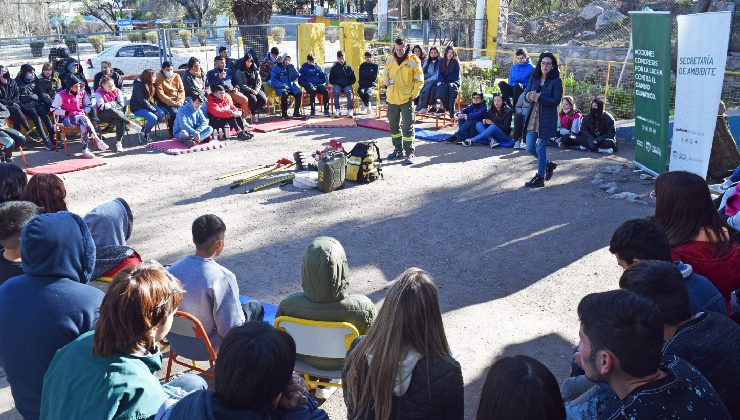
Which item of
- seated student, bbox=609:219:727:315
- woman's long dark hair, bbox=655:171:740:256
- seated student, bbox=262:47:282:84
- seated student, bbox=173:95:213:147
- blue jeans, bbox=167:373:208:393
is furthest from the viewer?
seated student, bbox=262:47:282:84

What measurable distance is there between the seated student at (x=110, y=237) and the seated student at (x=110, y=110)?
7047mm

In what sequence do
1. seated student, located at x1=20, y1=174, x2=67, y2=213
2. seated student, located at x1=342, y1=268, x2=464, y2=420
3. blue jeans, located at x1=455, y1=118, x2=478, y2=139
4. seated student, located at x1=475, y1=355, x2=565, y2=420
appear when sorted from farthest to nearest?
blue jeans, located at x1=455, y1=118, x2=478, y2=139 < seated student, located at x1=20, y1=174, x2=67, y2=213 < seated student, located at x1=342, y1=268, x2=464, y2=420 < seated student, located at x1=475, y1=355, x2=565, y2=420

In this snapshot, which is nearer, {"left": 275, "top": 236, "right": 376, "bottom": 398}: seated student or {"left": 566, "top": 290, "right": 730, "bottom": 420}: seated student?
{"left": 566, "top": 290, "right": 730, "bottom": 420}: seated student

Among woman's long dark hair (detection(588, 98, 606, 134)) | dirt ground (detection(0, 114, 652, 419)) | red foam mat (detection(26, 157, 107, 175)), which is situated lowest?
dirt ground (detection(0, 114, 652, 419))

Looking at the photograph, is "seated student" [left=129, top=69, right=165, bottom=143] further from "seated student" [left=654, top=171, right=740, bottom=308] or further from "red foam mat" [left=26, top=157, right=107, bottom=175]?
"seated student" [left=654, top=171, right=740, bottom=308]

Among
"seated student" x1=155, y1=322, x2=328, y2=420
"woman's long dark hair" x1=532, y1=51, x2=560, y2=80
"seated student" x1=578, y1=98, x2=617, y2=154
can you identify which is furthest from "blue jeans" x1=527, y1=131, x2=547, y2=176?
"seated student" x1=155, y1=322, x2=328, y2=420

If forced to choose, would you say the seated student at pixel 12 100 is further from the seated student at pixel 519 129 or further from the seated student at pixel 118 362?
the seated student at pixel 118 362

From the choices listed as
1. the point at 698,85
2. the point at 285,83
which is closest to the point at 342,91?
the point at 285,83

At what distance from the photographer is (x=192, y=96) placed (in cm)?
1251

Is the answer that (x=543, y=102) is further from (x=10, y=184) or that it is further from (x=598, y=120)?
(x=10, y=184)

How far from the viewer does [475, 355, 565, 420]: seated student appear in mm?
2018

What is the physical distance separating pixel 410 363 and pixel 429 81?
11.5 metres

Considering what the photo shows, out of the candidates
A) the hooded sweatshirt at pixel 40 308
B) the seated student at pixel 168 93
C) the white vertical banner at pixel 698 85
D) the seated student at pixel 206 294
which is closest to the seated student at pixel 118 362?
the hooded sweatshirt at pixel 40 308

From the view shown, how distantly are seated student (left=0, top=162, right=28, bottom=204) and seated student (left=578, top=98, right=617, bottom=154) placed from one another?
865 centimetres
